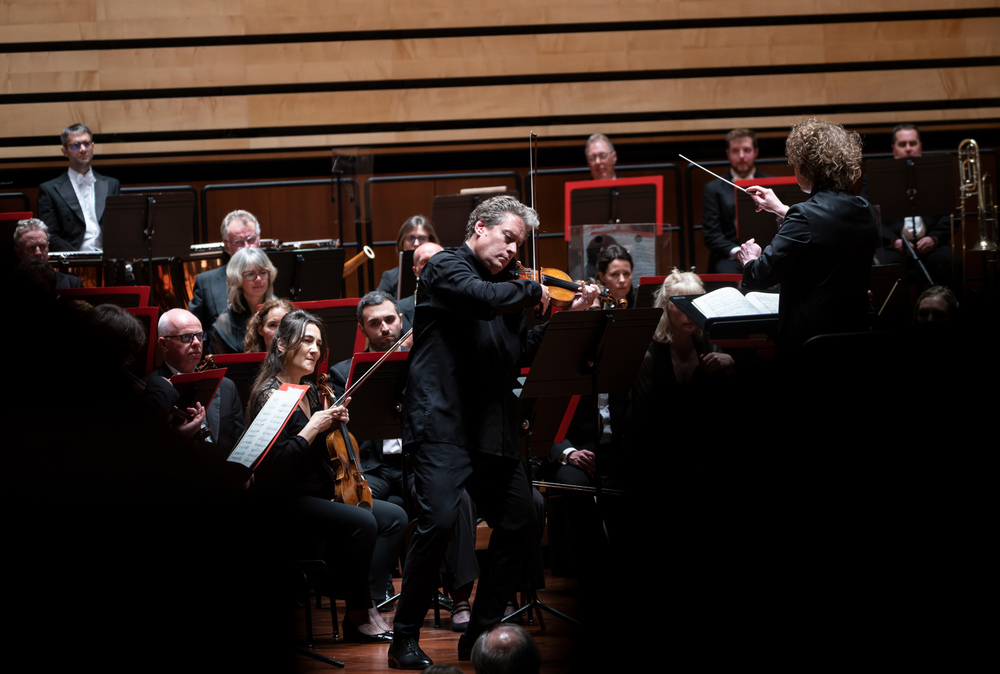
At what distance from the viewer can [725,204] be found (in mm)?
6000

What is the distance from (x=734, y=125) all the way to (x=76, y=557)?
24.4 feet

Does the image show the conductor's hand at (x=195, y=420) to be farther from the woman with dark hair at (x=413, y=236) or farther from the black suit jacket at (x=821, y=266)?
the woman with dark hair at (x=413, y=236)

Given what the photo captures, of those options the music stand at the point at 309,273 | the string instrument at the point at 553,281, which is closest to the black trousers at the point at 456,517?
the string instrument at the point at 553,281

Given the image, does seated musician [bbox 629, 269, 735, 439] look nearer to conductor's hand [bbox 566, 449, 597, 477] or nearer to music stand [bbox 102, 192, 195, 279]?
conductor's hand [bbox 566, 449, 597, 477]

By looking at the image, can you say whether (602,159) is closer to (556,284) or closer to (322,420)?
(556,284)

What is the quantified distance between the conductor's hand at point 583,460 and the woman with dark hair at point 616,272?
99 centimetres

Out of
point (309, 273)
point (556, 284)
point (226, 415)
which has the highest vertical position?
point (309, 273)

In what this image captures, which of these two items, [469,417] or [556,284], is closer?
[469,417]

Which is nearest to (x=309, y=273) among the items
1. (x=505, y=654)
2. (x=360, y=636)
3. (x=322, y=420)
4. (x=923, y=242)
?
(x=322, y=420)

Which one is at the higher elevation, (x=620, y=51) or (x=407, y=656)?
(x=620, y=51)

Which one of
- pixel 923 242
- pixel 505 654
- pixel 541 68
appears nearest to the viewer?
pixel 505 654

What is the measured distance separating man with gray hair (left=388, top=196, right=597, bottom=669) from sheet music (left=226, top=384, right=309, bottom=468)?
0.45m

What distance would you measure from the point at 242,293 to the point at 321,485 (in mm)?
1446

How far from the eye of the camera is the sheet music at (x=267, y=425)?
10.3 ft
